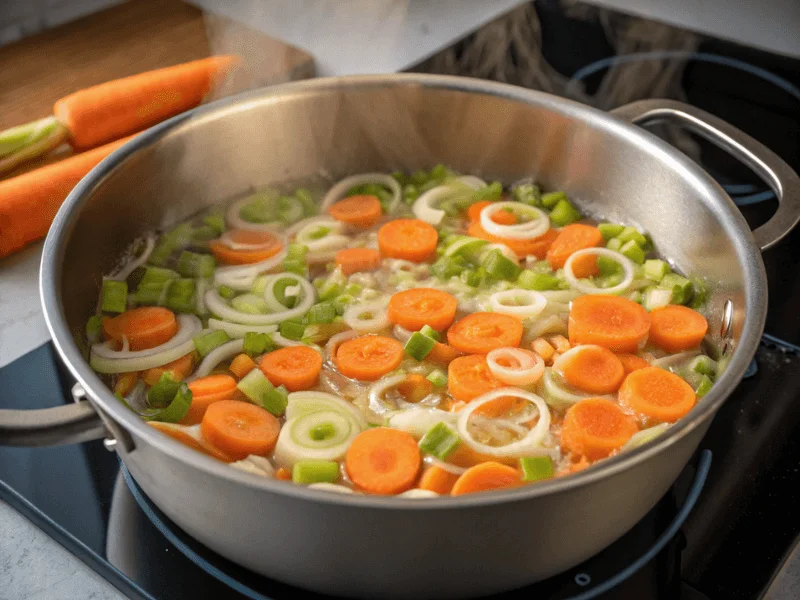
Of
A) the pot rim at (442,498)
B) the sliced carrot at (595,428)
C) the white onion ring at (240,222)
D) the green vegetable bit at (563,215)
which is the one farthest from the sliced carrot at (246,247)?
the sliced carrot at (595,428)

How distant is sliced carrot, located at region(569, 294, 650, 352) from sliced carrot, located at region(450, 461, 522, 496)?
14.8 inches

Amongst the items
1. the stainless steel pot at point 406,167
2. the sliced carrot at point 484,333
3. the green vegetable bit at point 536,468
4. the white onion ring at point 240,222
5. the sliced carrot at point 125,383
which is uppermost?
the stainless steel pot at point 406,167

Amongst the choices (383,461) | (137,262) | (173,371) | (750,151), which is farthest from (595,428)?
(137,262)

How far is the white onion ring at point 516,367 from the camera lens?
4.26 feet

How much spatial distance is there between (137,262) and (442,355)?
0.61 m

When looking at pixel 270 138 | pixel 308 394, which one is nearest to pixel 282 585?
pixel 308 394

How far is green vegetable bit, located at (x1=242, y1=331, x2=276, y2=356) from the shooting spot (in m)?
1.37

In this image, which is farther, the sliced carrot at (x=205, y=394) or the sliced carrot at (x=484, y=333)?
the sliced carrot at (x=484, y=333)

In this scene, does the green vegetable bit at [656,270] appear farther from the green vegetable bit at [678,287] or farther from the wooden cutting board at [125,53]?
the wooden cutting board at [125,53]

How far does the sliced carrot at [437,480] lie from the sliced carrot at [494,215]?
0.68 metres

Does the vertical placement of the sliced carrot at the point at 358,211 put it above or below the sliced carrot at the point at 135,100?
below

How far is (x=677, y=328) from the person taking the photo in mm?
1403

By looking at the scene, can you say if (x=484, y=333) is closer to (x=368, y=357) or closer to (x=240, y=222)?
(x=368, y=357)

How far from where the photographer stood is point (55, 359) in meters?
1.36
